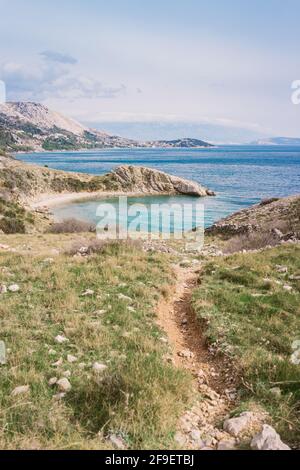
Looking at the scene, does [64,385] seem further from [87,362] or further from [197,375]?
[197,375]

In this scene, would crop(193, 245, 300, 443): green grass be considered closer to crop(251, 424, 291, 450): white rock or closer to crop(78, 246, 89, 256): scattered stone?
crop(251, 424, 291, 450): white rock

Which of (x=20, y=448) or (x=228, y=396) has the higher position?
(x=20, y=448)

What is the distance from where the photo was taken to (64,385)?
5578 millimetres

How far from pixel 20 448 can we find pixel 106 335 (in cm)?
325

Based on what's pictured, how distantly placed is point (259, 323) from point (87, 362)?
3759 millimetres

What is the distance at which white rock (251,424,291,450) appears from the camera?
13.8 ft

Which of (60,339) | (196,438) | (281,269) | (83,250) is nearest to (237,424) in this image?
(196,438)

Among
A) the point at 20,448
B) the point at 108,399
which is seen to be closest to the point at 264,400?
the point at 108,399

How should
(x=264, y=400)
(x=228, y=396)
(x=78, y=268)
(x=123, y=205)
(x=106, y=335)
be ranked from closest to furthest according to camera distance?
(x=264, y=400)
(x=228, y=396)
(x=106, y=335)
(x=78, y=268)
(x=123, y=205)

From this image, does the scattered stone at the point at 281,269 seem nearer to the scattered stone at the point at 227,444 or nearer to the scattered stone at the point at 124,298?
the scattered stone at the point at 124,298

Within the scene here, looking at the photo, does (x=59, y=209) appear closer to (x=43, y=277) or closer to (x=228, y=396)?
(x=43, y=277)

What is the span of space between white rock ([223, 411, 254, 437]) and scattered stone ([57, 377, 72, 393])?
2.20m

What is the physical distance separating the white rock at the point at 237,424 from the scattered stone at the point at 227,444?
0.57ft
